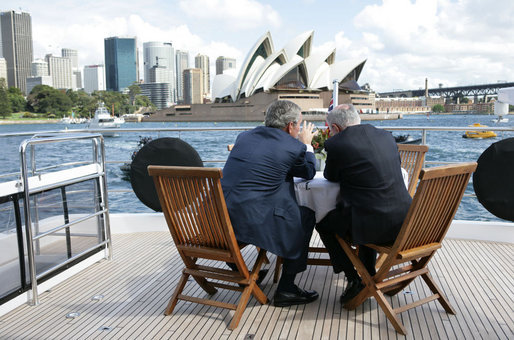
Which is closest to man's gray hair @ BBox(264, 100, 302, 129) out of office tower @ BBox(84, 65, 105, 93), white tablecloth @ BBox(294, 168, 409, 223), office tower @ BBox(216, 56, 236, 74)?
white tablecloth @ BBox(294, 168, 409, 223)

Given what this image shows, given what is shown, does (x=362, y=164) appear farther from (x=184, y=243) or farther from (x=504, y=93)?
(x=504, y=93)

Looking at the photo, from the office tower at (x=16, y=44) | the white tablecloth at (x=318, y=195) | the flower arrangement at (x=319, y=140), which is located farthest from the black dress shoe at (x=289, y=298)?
the office tower at (x=16, y=44)

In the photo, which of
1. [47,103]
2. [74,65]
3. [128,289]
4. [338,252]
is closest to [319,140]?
[338,252]

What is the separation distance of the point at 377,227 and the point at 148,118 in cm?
6704

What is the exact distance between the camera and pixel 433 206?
1818 millimetres

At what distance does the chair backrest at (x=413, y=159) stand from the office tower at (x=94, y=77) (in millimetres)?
136283

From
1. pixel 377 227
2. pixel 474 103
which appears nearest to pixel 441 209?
pixel 377 227

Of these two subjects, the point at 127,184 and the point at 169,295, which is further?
the point at 127,184

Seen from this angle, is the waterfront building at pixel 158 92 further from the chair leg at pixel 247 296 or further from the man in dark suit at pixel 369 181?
the man in dark suit at pixel 369 181

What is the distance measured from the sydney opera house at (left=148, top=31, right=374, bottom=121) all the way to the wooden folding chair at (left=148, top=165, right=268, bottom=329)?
3711cm

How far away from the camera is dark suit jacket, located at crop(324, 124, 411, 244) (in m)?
1.87

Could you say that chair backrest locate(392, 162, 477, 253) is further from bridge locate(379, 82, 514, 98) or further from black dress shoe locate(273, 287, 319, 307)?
bridge locate(379, 82, 514, 98)

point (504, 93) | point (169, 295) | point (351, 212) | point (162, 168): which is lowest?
point (169, 295)

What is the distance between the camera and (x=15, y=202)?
218 centimetres
